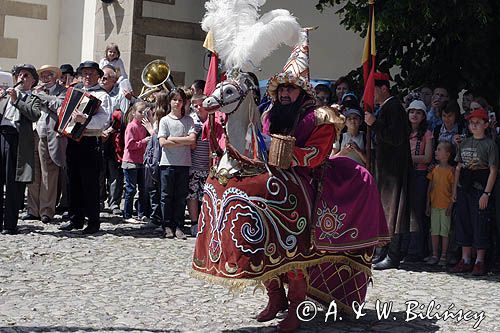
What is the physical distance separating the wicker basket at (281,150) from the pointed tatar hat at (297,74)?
491 millimetres

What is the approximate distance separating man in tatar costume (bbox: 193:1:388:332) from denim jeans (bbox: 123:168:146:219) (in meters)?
5.09

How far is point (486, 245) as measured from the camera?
9.04 meters

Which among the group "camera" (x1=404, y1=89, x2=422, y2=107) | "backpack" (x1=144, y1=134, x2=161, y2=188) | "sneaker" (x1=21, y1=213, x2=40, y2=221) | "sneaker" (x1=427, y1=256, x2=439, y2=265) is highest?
"camera" (x1=404, y1=89, x2=422, y2=107)

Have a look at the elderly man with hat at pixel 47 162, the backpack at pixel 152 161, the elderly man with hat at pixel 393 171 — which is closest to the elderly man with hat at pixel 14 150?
the elderly man with hat at pixel 47 162

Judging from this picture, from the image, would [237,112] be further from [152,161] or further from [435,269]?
[152,161]

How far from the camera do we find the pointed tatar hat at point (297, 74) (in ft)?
20.7

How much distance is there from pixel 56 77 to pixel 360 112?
4156 millimetres

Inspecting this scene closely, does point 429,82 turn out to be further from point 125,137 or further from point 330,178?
point 330,178

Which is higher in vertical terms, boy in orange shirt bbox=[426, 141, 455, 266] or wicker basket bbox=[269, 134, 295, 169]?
wicker basket bbox=[269, 134, 295, 169]

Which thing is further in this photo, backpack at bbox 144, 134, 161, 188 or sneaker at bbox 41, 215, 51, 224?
sneaker at bbox 41, 215, 51, 224

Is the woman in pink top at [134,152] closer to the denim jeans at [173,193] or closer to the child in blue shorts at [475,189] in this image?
the denim jeans at [173,193]

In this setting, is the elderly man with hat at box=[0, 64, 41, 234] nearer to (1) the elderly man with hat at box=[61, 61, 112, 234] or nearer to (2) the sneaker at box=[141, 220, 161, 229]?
(1) the elderly man with hat at box=[61, 61, 112, 234]

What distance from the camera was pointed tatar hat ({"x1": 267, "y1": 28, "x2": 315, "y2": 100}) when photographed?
631cm

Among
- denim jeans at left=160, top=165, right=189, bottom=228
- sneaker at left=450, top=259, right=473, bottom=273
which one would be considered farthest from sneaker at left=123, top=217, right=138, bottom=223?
sneaker at left=450, top=259, right=473, bottom=273
